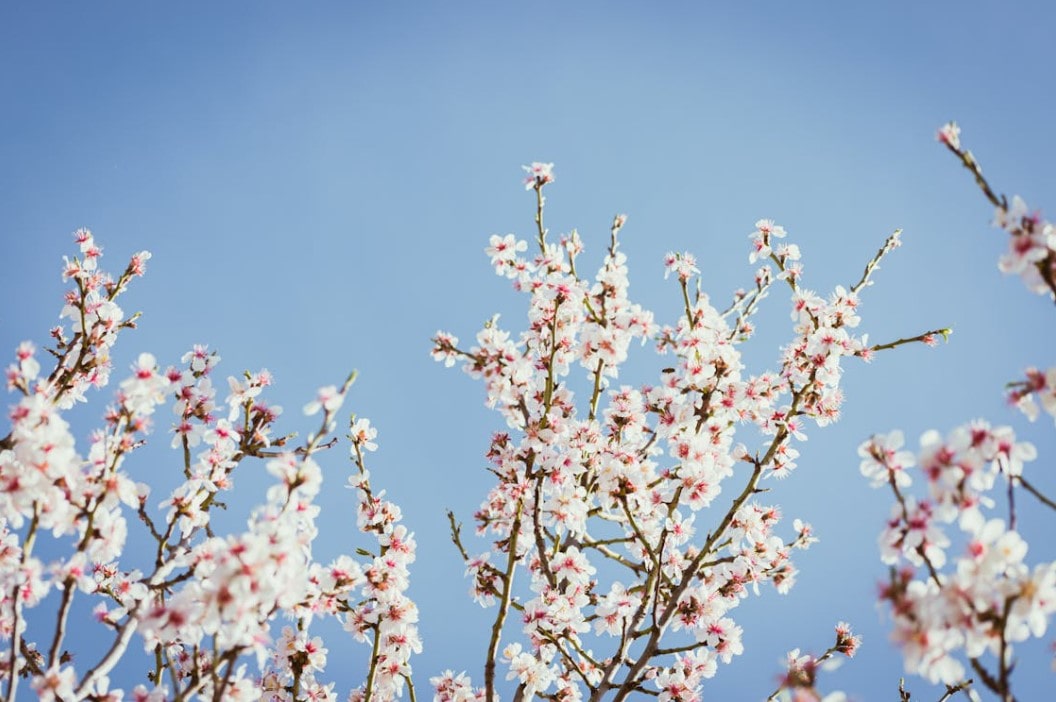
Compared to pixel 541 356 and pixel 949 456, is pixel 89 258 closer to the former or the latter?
pixel 541 356

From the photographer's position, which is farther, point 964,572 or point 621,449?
point 621,449

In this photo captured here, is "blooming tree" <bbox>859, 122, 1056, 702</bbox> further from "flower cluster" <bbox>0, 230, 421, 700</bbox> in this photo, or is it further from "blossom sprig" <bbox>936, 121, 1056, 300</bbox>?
"flower cluster" <bbox>0, 230, 421, 700</bbox>

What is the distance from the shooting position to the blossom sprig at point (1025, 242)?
331 centimetres

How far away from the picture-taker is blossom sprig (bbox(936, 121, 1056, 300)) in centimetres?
331

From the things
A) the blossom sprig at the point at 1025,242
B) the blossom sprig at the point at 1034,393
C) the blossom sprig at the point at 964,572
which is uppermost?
the blossom sprig at the point at 1025,242

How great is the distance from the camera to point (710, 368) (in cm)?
610

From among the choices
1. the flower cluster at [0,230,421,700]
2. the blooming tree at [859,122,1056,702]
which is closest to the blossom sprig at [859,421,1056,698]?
the blooming tree at [859,122,1056,702]

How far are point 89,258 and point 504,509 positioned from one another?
14.0 feet

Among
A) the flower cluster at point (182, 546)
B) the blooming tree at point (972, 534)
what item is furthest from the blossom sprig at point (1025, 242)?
the flower cluster at point (182, 546)

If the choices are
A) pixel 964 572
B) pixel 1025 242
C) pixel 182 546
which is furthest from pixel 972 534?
pixel 182 546

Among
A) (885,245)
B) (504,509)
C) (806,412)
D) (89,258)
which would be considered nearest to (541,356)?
(504,509)

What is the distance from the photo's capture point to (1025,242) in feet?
11.0

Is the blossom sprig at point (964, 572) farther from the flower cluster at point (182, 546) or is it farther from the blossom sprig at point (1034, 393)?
the flower cluster at point (182, 546)

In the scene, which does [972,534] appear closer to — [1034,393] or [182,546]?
[1034,393]
